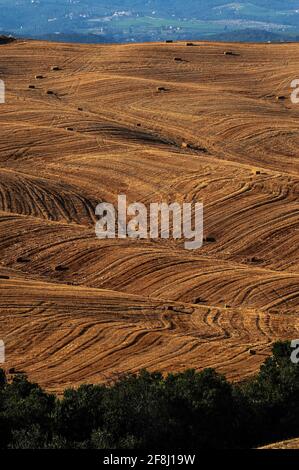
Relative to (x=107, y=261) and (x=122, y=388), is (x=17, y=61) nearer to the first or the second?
(x=107, y=261)

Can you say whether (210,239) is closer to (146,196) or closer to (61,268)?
(146,196)

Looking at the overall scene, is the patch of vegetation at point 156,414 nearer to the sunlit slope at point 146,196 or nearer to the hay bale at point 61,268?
the sunlit slope at point 146,196

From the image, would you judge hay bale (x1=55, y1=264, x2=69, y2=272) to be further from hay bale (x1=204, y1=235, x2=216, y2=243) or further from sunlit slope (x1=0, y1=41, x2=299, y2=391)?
hay bale (x1=204, y1=235, x2=216, y2=243)

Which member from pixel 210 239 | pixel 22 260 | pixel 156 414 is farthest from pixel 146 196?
pixel 156 414

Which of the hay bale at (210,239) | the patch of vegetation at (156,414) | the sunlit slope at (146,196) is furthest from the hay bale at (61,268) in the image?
the patch of vegetation at (156,414)
